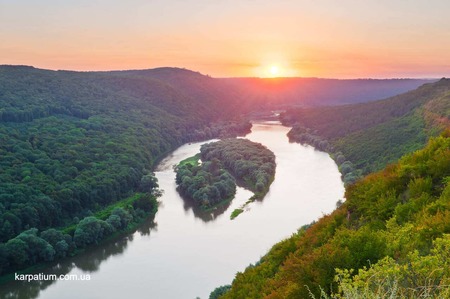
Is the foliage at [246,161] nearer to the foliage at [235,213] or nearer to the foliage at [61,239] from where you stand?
the foliage at [235,213]

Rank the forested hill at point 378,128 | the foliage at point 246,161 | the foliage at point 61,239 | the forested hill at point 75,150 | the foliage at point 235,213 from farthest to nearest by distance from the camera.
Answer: the forested hill at point 378,128
the foliage at point 246,161
the foliage at point 235,213
the forested hill at point 75,150
the foliage at point 61,239

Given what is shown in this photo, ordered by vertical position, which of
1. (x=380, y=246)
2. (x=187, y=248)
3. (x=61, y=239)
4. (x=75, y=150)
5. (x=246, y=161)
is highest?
(x=380, y=246)

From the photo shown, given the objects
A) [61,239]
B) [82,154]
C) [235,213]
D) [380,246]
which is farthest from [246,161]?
[380,246]

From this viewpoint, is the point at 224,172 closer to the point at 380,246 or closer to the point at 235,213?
the point at 235,213

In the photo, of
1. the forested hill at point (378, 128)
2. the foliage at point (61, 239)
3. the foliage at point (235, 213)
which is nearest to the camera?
the foliage at point (61, 239)

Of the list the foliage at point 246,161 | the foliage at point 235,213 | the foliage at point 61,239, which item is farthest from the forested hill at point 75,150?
the foliage at point 246,161

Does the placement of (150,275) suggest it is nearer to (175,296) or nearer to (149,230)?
(175,296)
